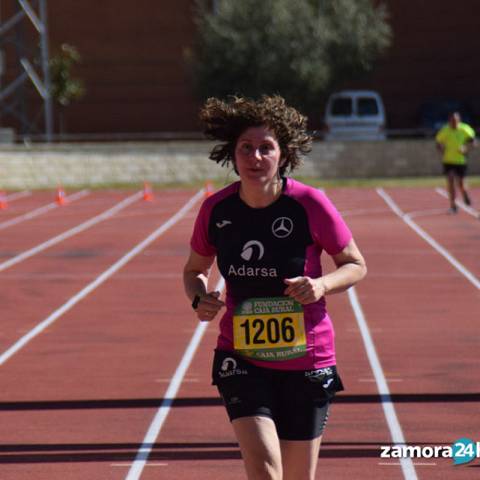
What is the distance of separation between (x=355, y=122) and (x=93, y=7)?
Result: 1341cm

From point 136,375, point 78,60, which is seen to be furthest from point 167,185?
point 136,375

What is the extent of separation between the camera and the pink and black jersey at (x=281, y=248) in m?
5.11

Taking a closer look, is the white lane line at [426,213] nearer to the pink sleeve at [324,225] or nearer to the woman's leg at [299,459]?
the pink sleeve at [324,225]

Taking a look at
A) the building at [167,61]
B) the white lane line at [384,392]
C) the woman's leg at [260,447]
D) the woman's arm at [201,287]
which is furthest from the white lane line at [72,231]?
the building at [167,61]

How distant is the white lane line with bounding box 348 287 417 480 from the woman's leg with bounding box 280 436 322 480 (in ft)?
6.95

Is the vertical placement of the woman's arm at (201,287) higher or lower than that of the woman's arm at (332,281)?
lower

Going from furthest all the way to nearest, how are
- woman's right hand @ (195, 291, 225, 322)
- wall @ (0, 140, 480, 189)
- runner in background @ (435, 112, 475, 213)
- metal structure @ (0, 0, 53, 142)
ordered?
metal structure @ (0, 0, 53, 142), wall @ (0, 140, 480, 189), runner in background @ (435, 112, 475, 213), woman's right hand @ (195, 291, 225, 322)

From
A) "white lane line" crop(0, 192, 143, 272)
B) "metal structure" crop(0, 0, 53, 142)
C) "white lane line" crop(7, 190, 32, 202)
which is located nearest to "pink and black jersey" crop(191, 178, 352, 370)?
"white lane line" crop(0, 192, 143, 272)

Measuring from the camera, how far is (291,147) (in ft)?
17.3

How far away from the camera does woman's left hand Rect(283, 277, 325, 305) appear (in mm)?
4883

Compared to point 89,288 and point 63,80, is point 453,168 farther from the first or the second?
point 63,80

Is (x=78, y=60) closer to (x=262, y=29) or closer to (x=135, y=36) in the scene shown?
(x=135, y=36)

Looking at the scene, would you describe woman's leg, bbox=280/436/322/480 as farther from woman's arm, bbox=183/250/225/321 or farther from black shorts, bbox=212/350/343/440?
woman's arm, bbox=183/250/225/321

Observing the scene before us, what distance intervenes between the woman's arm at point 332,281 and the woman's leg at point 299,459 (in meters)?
0.57
